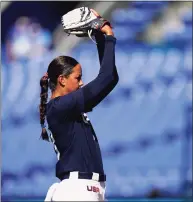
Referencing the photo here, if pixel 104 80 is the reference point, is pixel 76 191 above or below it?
below

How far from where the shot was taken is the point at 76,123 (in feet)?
14.3

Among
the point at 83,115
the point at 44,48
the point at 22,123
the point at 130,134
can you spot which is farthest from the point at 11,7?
the point at 83,115

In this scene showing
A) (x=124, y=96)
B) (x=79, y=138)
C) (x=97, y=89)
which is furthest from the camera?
(x=124, y=96)

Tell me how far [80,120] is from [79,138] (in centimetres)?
12

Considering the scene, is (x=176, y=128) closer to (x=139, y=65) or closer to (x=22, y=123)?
(x=139, y=65)

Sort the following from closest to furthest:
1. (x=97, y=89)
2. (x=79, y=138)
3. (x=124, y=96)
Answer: (x=97, y=89), (x=79, y=138), (x=124, y=96)

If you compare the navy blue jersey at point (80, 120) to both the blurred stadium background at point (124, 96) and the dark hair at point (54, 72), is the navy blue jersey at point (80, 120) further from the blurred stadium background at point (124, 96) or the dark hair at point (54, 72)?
the blurred stadium background at point (124, 96)

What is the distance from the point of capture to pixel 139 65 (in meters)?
11.5

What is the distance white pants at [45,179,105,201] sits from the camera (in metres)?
4.22

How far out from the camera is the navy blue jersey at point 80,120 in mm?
4215

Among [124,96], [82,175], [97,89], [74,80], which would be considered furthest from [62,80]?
[124,96]

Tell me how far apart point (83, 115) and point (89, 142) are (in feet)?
0.60

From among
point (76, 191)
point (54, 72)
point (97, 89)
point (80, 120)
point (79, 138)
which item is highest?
point (54, 72)

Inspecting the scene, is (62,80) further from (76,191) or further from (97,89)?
(76,191)
